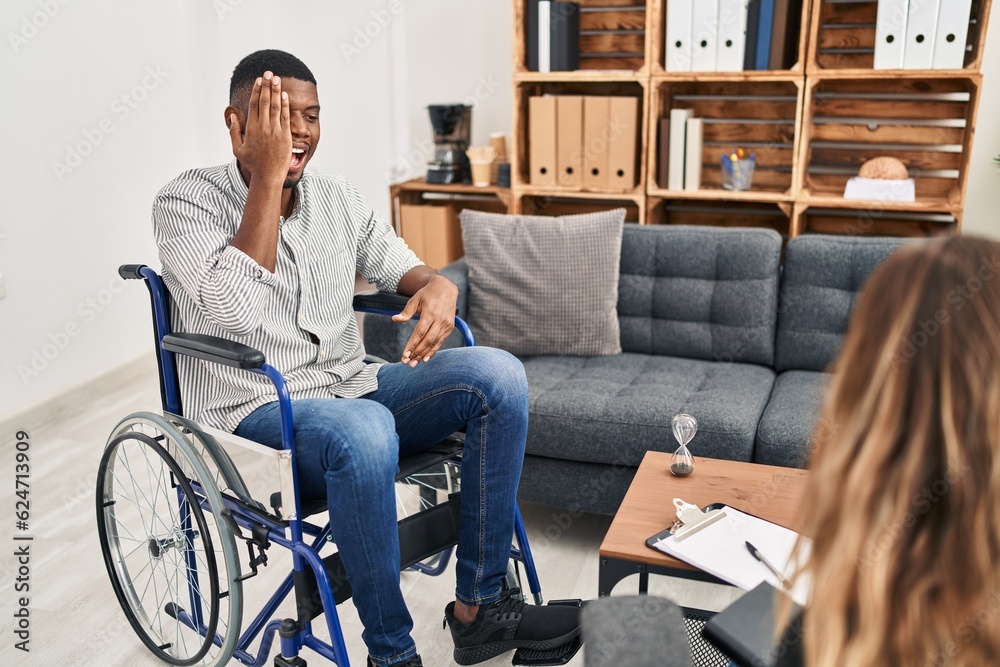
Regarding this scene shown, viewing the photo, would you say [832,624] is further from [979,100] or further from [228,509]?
[979,100]

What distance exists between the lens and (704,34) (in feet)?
9.61

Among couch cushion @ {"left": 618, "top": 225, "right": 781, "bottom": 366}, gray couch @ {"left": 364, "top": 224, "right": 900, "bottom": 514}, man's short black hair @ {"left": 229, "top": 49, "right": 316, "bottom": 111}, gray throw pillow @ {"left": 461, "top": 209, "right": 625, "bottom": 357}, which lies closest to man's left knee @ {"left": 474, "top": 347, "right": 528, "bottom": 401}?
gray couch @ {"left": 364, "top": 224, "right": 900, "bottom": 514}

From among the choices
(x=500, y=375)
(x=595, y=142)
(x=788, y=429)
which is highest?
(x=595, y=142)

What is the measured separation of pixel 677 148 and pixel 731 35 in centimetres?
42

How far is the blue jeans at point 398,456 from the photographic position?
142 centimetres

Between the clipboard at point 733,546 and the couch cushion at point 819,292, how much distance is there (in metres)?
1.01

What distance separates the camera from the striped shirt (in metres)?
1.52

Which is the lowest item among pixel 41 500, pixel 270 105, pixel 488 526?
pixel 41 500

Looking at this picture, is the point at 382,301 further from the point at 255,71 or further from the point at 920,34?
the point at 920,34

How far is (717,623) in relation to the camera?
89 centimetres

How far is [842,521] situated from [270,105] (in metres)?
1.22

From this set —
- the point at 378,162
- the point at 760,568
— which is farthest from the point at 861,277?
the point at 378,162

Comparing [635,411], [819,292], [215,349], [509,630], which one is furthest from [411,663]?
[819,292]

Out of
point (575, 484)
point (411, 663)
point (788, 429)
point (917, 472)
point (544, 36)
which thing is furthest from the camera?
point (544, 36)
